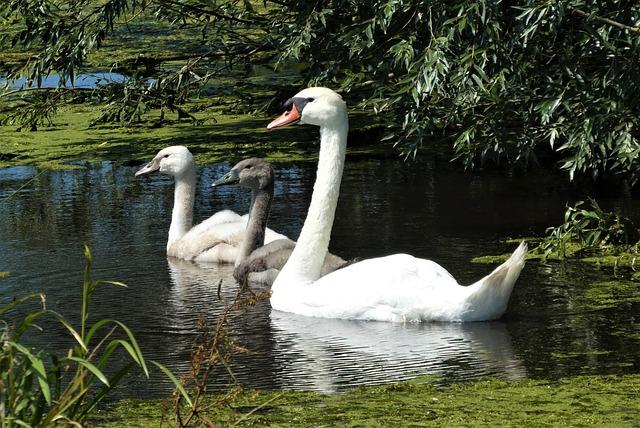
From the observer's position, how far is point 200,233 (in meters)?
10.1

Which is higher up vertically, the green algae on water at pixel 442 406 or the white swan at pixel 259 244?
the white swan at pixel 259 244

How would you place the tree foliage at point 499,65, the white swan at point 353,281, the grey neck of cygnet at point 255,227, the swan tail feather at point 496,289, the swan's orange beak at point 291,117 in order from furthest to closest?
1. the grey neck of cygnet at point 255,227
2. the swan's orange beak at point 291,117
3. the tree foliage at point 499,65
4. the white swan at point 353,281
5. the swan tail feather at point 496,289

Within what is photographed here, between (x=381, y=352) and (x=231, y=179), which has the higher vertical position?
(x=231, y=179)

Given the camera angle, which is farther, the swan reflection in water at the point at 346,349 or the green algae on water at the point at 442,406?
the swan reflection in water at the point at 346,349

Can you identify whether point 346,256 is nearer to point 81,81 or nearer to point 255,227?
point 255,227

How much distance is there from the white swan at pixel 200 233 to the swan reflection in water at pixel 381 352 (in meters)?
2.09

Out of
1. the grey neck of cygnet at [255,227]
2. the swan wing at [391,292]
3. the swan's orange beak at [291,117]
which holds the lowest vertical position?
the swan wing at [391,292]

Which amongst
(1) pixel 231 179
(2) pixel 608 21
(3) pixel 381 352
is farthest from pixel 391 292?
(1) pixel 231 179

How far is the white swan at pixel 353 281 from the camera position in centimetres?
750

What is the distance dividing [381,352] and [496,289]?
0.80 m

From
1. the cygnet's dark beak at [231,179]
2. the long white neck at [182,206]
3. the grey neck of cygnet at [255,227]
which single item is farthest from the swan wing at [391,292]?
the long white neck at [182,206]

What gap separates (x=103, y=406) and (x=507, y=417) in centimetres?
172

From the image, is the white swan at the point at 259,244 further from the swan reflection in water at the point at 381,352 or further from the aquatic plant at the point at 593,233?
the aquatic plant at the point at 593,233

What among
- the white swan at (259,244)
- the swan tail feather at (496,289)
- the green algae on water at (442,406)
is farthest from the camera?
the white swan at (259,244)
